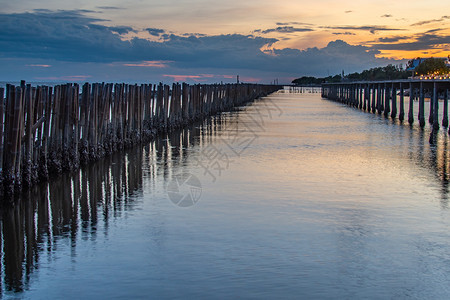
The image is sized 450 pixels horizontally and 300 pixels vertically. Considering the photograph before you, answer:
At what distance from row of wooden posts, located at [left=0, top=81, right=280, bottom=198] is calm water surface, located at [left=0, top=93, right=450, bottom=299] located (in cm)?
50

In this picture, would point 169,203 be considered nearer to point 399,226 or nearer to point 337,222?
point 337,222

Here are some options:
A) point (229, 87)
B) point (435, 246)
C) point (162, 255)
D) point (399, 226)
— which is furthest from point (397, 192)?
point (229, 87)

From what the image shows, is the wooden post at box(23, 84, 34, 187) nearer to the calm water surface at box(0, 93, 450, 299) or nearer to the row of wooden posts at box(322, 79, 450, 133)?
the calm water surface at box(0, 93, 450, 299)

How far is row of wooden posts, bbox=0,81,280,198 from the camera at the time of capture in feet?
34.9

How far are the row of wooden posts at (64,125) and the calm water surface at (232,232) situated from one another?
497 mm

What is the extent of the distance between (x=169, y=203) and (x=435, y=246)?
4.74 metres

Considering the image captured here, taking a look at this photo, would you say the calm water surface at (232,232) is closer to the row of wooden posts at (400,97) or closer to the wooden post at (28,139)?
the wooden post at (28,139)

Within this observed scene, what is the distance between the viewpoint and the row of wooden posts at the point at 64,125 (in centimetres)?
1064

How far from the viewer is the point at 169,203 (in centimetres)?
1084

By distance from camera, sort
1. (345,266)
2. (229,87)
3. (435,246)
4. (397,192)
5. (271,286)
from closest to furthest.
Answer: (271,286) < (345,266) < (435,246) < (397,192) < (229,87)

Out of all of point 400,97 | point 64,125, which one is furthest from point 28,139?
point 400,97

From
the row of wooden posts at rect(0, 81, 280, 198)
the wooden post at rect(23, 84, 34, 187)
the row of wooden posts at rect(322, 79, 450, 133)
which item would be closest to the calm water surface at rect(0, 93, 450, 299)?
the wooden post at rect(23, 84, 34, 187)

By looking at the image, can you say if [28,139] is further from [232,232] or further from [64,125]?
[232,232]

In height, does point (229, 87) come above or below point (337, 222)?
above
